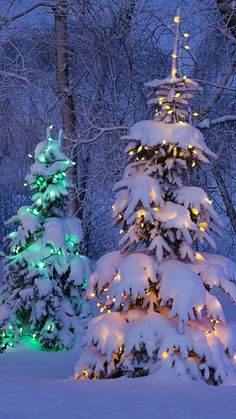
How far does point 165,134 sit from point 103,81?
353 inches

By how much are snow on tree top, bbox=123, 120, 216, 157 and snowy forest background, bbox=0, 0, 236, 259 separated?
5.30 meters

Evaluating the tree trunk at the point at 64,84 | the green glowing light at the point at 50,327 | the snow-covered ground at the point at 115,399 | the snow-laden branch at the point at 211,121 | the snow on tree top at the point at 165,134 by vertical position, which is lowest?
the snow-covered ground at the point at 115,399

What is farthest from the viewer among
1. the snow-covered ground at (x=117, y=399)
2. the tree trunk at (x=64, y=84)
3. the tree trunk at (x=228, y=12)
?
the tree trunk at (x=64, y=84)

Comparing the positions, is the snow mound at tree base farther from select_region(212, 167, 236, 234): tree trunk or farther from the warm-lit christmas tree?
select_region(212, 167, 236, 234): tree trunk

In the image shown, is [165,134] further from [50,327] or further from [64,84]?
[64,84]

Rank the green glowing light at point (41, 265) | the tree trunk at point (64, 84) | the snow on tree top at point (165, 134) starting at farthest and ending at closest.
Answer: the tree trunk at point (64, 84)
the green glowing light at point (41, 265)
the snow on tree top at point (165, 134)

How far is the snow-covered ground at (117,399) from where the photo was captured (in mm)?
5703

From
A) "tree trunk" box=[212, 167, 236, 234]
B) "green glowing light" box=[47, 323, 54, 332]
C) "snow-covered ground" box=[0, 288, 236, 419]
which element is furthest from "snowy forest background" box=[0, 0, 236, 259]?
"snow-covered ground" box=[0, 288, 236, 419]

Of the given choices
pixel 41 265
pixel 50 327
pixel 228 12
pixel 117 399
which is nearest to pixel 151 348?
pixel 117 399

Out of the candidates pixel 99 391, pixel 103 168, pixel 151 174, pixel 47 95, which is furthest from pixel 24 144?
pixel 99 391

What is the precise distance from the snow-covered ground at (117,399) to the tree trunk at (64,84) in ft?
27.1

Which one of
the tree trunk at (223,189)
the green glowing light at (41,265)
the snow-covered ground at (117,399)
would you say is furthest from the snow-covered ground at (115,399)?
the tree trunk at (223,189)

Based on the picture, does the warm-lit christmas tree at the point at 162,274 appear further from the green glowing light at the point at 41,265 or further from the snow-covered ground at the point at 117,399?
the green glowing light at the point at 41,265

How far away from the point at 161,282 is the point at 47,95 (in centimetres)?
982
